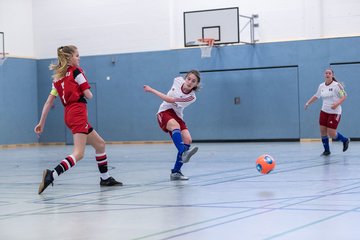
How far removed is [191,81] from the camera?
10.3 meters

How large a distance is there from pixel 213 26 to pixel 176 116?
15.0 metres

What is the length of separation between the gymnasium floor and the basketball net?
14.0 metres

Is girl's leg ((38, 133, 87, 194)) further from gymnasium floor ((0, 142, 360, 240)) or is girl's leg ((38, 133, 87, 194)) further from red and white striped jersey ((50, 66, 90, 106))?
red and white striped jersey ((50, 66, 90, 106))

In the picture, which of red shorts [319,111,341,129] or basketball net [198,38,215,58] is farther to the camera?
basketball net [198,38,215,58]

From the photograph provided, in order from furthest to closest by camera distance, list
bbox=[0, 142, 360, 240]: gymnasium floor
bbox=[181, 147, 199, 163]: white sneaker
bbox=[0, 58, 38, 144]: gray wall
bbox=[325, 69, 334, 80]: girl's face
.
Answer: bbox=[0, 58, 38, 144]: gray wall, bbox=[325, 69, 334, 80]: girl's face, bbox=[181, 147, 199, 163]: white sneaker, bbox=[0, 142, 360, 240]: gymnasium floor

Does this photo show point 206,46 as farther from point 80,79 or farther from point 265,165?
point 80,79

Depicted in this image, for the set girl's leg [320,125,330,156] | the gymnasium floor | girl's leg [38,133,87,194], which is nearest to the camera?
the gymnasium floor

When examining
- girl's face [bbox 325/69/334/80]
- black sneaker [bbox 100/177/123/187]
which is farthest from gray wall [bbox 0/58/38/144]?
black sneaker [bbox 100/177/123/187]

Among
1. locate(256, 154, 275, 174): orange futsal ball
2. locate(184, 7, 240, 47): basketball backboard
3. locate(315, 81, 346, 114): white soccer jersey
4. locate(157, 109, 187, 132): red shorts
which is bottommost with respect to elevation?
locate(256, 154, 275, 174): orange futsal ball

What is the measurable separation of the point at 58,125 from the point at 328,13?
1285 cm

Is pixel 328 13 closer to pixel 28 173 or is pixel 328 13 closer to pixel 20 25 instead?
pixel 20 25

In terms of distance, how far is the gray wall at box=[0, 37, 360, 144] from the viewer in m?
25.2

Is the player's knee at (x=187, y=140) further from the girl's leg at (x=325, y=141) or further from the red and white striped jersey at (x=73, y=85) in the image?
the girl's leg at (x=325, y=141)

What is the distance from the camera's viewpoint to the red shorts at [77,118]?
8.92 meters
